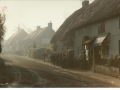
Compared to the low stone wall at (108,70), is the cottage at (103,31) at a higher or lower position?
higher

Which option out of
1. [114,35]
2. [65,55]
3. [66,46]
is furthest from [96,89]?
[66,46]

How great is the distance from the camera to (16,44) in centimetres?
7881

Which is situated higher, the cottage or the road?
the cottage

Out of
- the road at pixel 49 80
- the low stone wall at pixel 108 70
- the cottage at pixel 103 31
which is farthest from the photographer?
the cottage at pixel 103 31

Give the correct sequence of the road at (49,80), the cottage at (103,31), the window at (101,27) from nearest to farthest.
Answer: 1. the road at (49,80)
2. the cottage at (103,31)
3. the window at (101,27)

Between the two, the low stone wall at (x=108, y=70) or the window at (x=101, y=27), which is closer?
the low stone wall at (x=108, y=70)

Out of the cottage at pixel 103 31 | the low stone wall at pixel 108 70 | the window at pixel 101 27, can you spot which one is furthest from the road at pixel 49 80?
the window at pixel 101 27

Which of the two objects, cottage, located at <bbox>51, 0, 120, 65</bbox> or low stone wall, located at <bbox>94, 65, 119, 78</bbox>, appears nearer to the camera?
low stone wall, located at <bbox>94, 65, 119, 78</bbox>

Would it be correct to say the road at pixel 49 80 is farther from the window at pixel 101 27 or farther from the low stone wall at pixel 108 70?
the window at pixel 101 27

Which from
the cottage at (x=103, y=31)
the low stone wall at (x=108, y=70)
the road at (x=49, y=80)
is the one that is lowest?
the road at (x=49, y=80)

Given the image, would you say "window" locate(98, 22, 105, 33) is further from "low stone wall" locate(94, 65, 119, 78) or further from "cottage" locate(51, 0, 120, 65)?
"low stone wall" locate(94, 65, 119, 78)

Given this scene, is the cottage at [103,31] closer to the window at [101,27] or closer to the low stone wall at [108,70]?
the window at [101,27]

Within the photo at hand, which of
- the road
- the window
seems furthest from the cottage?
the road

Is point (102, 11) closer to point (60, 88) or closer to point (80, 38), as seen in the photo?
point (80, 38)
